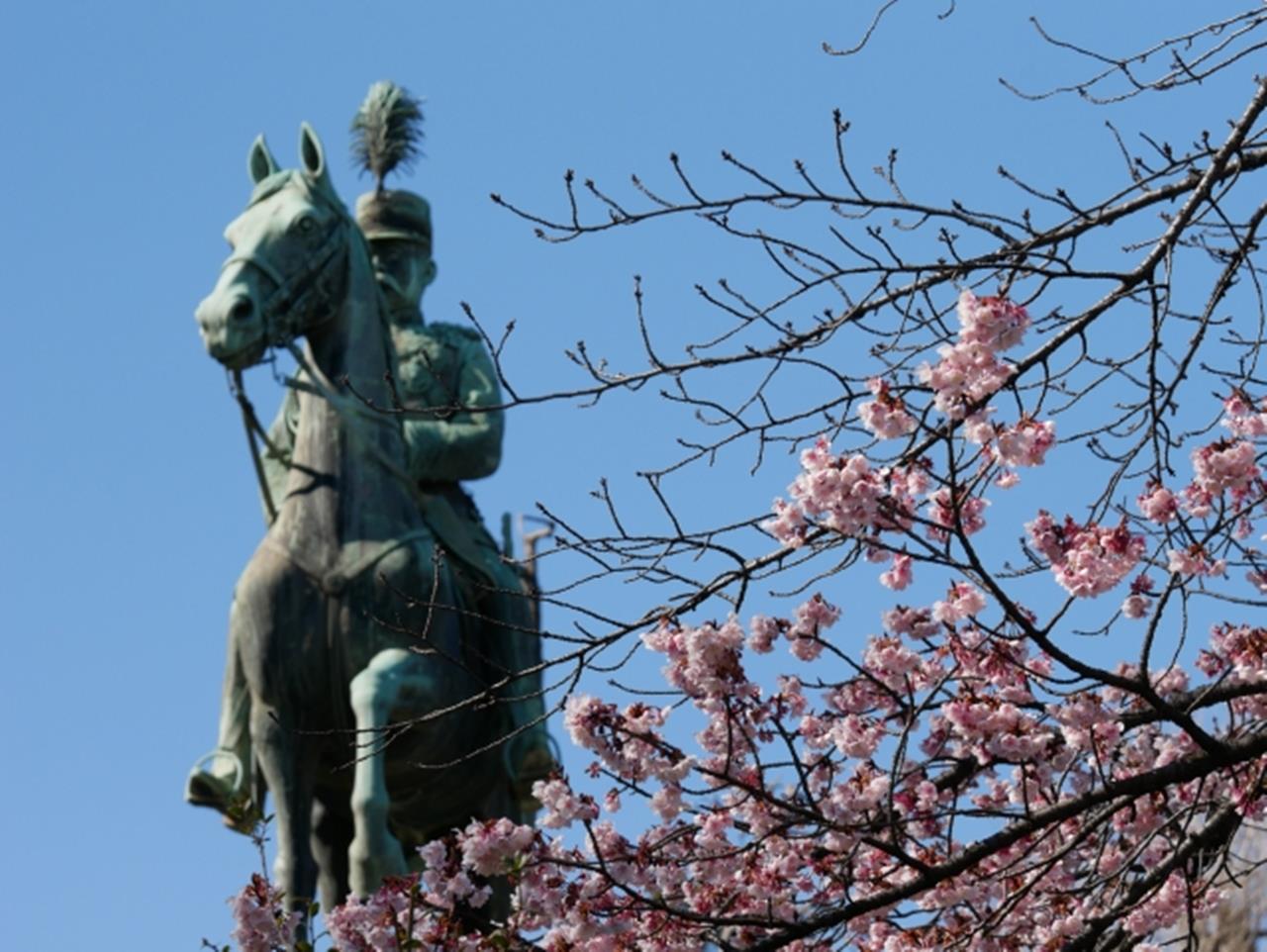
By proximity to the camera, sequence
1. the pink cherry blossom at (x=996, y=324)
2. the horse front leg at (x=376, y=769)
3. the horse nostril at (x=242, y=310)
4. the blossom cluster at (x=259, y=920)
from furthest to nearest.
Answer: the horse nostril at (x=242, y=310) < the horse front leg at (x=376, y=769) < the blossom cluster at (x=259, y=920) < the pink cherry blossom at (x=996, y=324)

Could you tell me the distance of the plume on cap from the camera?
A: 16.4m

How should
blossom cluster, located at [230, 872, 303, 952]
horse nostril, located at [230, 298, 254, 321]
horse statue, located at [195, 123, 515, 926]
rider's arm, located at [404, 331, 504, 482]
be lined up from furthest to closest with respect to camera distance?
rider's arm, located at [404, 331, 504, 482] → horse nostril, located at [230, 298, 254, 321] → horse statue, located at [195, 123, 515, 926] → blossom cluster, located at [230, 872, 303, 952]

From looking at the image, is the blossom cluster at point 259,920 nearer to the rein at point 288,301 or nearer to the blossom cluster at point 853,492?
the blossom cluster at point 853,492

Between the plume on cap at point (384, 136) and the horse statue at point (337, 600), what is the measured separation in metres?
2.27

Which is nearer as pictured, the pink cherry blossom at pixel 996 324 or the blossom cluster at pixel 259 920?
the pink cherry blossom at pixel 996 324

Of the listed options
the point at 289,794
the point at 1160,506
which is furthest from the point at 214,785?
the point at 1160,506

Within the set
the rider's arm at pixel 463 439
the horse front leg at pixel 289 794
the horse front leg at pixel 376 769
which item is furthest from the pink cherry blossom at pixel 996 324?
the rider's arm at pixel 463 439

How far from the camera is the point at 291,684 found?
13.1m

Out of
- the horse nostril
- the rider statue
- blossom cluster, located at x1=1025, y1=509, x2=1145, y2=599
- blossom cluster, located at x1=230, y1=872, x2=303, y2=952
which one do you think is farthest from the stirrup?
blossom cluster, located at x1=1025, y1=509, x2=1145, y2=599

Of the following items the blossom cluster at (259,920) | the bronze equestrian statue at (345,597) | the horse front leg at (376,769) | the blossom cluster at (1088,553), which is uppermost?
the bronze equestrian statue at (345,597)

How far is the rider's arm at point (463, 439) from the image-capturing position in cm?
1427

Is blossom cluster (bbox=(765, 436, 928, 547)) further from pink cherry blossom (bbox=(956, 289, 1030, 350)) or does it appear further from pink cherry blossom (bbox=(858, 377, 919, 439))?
pink cherry blossom (bbox=(956, 289, 1030, 350))

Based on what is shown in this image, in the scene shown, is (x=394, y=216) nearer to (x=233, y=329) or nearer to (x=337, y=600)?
(x=233, y=329)

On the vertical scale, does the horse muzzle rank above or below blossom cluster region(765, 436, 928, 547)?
above
